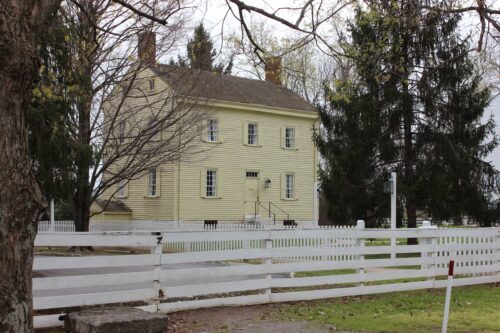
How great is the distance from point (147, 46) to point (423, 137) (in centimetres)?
1169

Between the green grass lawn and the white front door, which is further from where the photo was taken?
the white front door

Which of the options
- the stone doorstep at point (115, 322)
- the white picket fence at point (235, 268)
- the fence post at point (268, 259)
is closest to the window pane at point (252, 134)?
the white picket fence at point (235, 268)

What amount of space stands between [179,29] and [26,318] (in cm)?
1449

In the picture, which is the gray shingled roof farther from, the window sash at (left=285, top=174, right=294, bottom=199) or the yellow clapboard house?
the window sash at (left=285, top=174, right=294, bottom=199)

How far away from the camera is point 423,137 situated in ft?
77.3

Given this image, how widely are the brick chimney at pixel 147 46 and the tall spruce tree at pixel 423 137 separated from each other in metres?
8.29

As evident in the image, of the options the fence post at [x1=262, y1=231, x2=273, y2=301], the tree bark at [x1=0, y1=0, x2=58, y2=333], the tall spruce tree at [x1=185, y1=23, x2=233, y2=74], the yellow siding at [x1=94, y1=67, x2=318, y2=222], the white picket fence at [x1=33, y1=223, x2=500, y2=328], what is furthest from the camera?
the yellow siding at [x1=94, y1=67, x2=318, y2=222]

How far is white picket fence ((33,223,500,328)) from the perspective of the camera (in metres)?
7.63

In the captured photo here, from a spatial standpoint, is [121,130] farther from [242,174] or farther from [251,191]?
[251,191]

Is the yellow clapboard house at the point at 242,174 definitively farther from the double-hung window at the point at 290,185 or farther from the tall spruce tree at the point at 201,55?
the tall spruce tree at the point at 201,55

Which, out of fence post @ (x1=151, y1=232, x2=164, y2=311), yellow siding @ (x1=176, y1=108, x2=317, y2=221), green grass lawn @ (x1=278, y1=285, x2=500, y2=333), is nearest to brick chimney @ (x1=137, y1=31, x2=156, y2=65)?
fence post @ (x1=151, y1=232, x2=164, y2=311)

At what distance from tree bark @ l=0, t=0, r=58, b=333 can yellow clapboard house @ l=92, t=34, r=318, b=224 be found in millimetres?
23932

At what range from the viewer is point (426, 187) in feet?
75.7

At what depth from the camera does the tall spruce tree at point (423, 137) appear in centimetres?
2308
